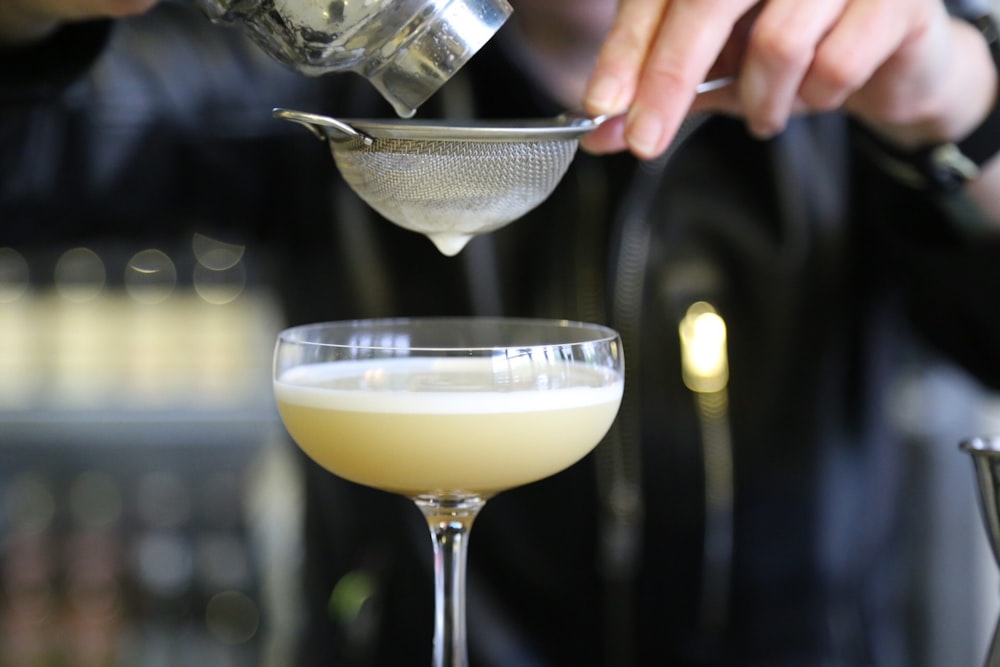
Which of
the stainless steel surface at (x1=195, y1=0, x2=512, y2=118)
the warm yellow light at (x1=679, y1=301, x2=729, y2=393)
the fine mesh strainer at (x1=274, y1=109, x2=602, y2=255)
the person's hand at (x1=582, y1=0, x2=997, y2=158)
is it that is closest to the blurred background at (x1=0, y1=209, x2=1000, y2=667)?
the warm yellow light at (x1=679, y1=301, x2=729, y2=393)

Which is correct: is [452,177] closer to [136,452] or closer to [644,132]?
[644,132]

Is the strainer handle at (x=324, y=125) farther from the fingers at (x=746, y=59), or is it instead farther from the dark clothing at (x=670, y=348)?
the dark clothing at (x=670, y=348)

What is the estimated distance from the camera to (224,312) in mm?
2008

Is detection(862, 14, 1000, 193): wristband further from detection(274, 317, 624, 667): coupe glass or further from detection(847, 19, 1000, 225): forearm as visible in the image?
detection(274, 317, 624, 667): coupe glass

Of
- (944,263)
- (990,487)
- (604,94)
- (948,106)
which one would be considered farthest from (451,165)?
(944,263)

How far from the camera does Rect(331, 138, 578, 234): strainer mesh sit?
0.72m

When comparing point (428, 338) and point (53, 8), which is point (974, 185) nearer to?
point (428, 338)

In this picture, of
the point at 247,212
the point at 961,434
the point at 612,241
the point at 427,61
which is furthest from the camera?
the point at 961,434

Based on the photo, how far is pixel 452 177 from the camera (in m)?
0.74

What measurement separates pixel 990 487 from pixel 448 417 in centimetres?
32

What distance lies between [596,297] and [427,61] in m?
0.65

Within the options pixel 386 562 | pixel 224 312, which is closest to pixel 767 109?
pixel 386 562

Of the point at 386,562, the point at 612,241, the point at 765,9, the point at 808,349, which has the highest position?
the point at 765,9

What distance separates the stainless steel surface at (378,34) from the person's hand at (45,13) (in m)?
0.22
